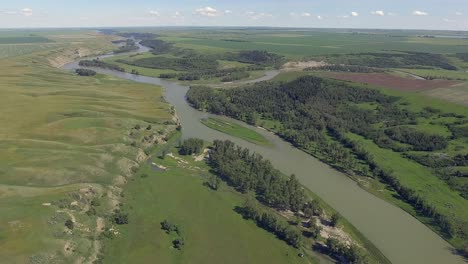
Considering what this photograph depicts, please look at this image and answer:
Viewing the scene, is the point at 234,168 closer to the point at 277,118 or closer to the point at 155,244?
the point at 155,244

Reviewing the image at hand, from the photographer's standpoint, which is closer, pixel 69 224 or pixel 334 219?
pixel 69 224

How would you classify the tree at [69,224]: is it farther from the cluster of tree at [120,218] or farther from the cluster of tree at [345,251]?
the cluster of tree at [345,251]

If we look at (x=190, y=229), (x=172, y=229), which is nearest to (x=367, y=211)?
(x=190, y=229)

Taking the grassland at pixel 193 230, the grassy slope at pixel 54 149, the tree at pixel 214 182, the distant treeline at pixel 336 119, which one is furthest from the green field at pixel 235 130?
the tree at pixel 214 182

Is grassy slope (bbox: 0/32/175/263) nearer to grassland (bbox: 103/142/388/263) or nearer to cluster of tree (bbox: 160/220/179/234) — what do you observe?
grassland (bbox: 103/142/388/263)

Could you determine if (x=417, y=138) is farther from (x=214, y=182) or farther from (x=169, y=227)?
(x=169, y=227)

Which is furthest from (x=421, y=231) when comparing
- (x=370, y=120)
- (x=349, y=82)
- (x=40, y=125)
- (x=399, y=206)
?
(x=349, y=82)
